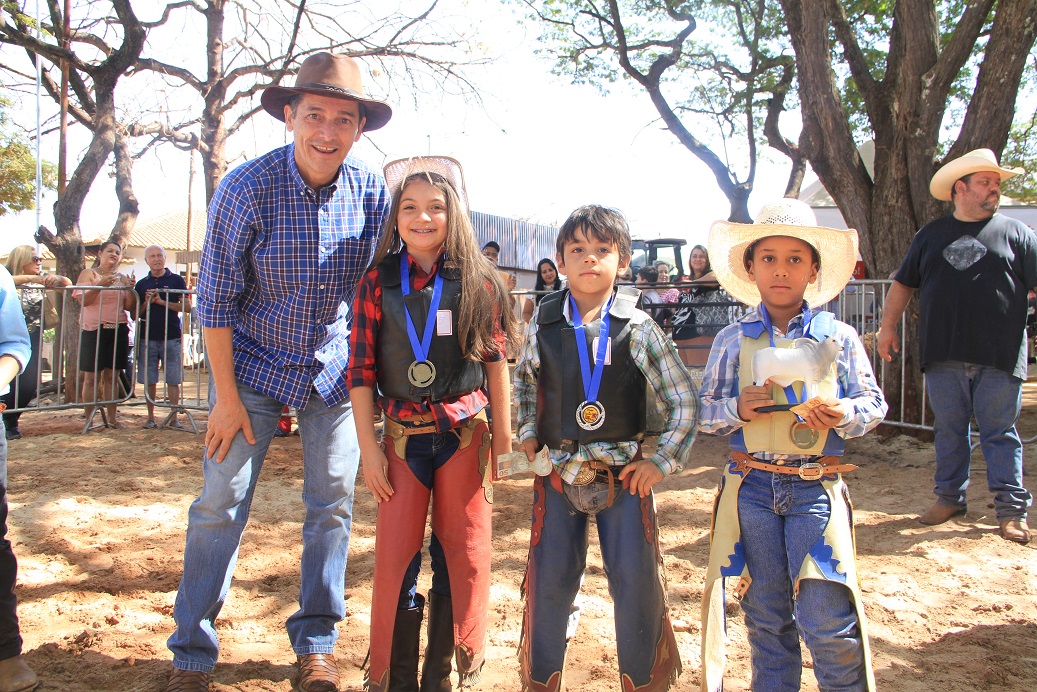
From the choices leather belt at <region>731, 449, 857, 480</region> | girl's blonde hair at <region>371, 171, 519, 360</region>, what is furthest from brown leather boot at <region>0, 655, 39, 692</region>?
leather belt at <region>731, 449, 857, 480</region>

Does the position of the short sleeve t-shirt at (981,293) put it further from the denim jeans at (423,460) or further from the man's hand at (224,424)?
the man's hand at (224,424)

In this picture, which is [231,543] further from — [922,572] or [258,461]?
[922,572]

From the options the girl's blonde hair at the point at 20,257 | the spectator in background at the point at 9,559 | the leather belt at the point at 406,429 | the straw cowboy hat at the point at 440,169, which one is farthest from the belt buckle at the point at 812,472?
the girl's blonde hair at the point at 20,257

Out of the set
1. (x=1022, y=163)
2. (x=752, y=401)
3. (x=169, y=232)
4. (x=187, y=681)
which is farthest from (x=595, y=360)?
(x=169, y=232)

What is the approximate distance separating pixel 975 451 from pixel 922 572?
10.9 feet

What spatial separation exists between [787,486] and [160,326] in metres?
7.96

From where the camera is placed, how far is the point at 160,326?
28.3 ft

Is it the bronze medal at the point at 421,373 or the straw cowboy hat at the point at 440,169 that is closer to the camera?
the bronze medal at the point at 421,373

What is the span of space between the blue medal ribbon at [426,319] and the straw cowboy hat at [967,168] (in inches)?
145

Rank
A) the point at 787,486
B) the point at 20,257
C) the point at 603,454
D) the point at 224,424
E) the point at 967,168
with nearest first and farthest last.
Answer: the point at 787,486, the point at 603,454, the point at 224,424, the point at 967,168, the point at 20,257

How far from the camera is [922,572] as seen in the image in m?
4.19

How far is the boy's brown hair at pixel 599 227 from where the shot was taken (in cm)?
264

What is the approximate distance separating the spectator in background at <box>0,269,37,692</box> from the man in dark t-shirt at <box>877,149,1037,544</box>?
4.67m

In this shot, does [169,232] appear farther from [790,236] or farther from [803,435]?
[803,435]
